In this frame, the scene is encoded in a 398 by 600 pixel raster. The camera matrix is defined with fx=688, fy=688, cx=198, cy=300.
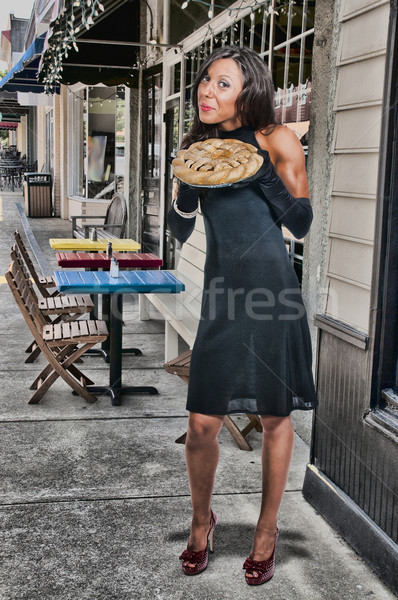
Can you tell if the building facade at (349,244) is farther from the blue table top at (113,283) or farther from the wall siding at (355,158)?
the blue table top at (113,283)

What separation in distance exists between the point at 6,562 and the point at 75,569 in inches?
11.9

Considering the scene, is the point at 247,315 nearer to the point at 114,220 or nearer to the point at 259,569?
the point at 259,569

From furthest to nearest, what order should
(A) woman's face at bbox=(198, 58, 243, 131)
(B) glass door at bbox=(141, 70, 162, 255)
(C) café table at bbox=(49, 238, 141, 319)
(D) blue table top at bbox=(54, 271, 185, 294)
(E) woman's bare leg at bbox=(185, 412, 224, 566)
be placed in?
(B) glass door at bbox=(141, 70, 162, 255)
(C) café table at bbox=(49, 238, 141, 319)
(D) blue table top at bbox=(54, 271, 185, 294)
(E) woman's bare leg at bbox=(185, 412, 224, 566)
(A) woman's face at bbox=(198, 58, 243, 131)

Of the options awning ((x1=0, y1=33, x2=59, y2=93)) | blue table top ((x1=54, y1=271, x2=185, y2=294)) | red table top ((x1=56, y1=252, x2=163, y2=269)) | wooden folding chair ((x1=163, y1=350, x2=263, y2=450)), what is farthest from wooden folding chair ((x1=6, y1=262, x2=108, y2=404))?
awning ((x1=0, y1=33, x2=59, y2=93))

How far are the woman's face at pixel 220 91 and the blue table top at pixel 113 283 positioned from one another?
2.40 meters

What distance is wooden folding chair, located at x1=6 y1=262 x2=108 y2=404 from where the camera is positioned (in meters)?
4.87

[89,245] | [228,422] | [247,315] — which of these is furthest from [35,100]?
[247,315]

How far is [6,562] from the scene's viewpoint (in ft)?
9.52

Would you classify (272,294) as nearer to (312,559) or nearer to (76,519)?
(312,559)

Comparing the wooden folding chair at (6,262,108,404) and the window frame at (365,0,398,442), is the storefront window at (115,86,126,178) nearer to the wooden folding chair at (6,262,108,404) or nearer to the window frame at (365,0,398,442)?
the wooden folding chair at (6,262,108,404)

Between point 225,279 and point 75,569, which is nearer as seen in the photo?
point 225,279

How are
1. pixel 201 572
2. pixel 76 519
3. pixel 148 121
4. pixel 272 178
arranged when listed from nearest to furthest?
pixel 272 178
pixel 201 572
pixel 76 519
pixel 148 121

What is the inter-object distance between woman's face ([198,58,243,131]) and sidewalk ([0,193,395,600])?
1841mm

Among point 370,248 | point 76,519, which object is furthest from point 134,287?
point 370,248
